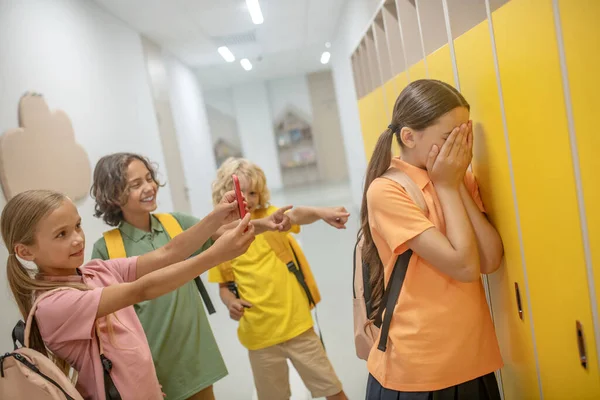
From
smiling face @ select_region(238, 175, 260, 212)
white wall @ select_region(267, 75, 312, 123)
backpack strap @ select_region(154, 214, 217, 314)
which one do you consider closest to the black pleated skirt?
backpack strap @ select_region(154, 214, 217, 314)

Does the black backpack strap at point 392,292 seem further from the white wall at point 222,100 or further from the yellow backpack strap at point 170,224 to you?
the white wall at point 222,100

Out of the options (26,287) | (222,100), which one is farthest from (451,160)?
(222,100)

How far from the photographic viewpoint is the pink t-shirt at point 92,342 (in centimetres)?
147

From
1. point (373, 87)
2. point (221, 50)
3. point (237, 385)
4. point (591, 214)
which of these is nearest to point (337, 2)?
point (221, 50)

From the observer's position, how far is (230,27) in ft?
26.7

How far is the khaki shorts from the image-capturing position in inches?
99.6

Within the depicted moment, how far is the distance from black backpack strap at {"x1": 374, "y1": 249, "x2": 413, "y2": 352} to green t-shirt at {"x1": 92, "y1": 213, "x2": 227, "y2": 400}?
39.0 inches

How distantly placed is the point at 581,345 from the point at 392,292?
0.49m

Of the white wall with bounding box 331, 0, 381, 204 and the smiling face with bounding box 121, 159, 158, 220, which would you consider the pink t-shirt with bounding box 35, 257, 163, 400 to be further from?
the white wall with bounding box 331, 0, 381, 204

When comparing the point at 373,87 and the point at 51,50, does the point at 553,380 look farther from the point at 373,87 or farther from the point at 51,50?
the point at 51,50

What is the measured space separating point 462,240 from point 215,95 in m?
17.1

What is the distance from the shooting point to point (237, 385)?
361 centimetres

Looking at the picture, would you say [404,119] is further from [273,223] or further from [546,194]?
[273,223]

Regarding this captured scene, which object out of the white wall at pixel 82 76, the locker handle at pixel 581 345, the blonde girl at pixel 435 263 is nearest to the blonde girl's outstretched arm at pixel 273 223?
the blonde girl at pixel 435 263
